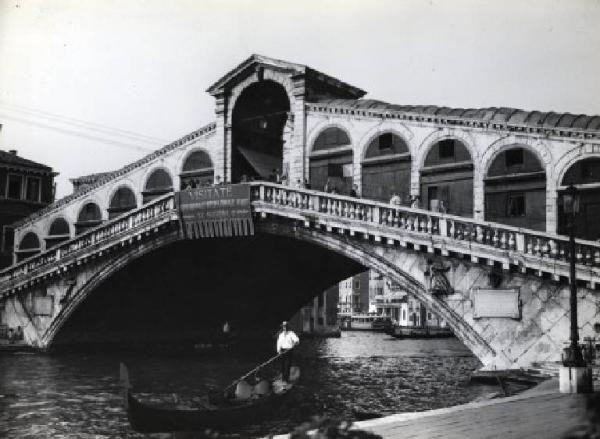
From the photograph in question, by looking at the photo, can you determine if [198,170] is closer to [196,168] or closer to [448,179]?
[196,168]

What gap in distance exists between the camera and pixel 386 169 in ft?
90.4

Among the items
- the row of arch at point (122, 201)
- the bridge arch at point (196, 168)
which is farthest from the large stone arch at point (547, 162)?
the bridge arch at point (196, 168)

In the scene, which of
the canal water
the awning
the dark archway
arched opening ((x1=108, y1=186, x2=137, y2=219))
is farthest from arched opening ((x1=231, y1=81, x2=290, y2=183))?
the canal water

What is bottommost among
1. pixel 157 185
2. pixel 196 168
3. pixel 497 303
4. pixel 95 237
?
pixel 497 303

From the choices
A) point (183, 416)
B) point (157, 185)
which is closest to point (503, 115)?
point (183, 416)

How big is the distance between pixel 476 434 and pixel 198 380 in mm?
17552

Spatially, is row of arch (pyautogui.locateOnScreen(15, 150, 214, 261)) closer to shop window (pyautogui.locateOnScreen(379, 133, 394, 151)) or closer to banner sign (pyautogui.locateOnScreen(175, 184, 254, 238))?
banner sign (pyautogui.locateOnScreen(175, 184, 254, 238))

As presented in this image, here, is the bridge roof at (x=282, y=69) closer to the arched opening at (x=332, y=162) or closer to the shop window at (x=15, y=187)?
the arched opening at (x=332, y=162)

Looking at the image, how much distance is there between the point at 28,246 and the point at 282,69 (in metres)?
20.6

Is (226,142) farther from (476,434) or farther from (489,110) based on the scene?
(476,434)

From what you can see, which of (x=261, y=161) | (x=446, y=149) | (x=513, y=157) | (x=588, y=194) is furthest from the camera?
(x=261, y=161)

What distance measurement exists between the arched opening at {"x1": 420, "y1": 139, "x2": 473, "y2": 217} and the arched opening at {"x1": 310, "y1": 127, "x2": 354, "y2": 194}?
371 centimetres

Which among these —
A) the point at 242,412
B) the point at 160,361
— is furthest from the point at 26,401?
the point at 160,361

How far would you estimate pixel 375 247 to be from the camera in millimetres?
23203
